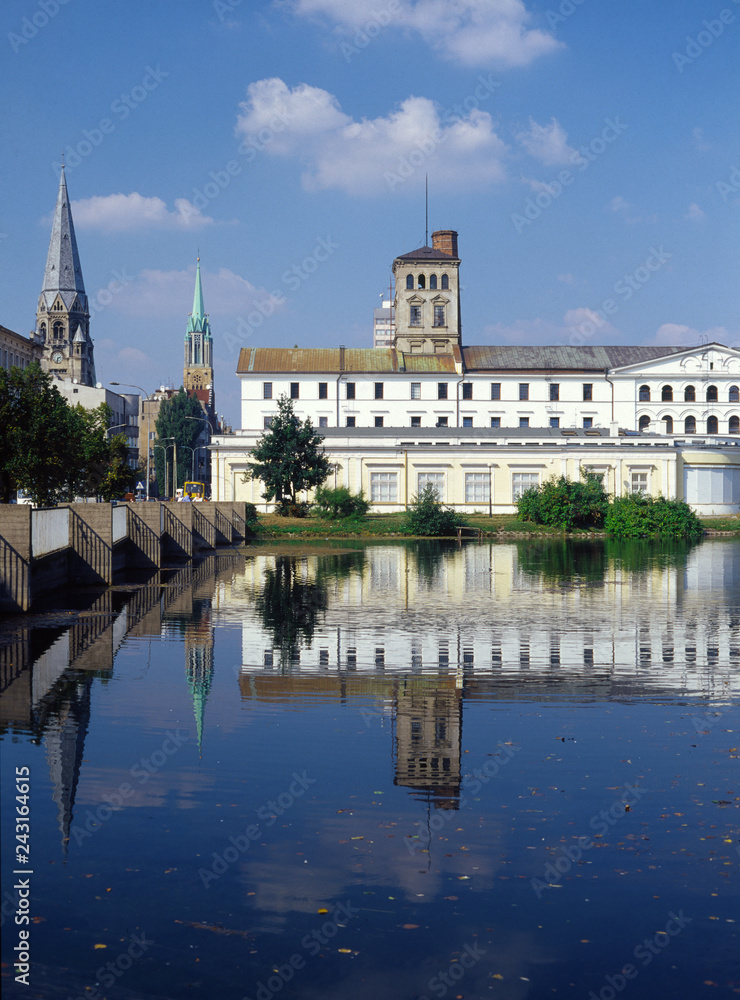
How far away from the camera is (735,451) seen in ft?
258

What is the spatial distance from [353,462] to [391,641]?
55816 millimetres

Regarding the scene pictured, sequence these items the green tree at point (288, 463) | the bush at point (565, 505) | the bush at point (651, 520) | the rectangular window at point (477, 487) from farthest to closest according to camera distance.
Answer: the rectangular window at point (477, 487)
the bush at point (565, 505)
the green tree at point (288, 463)
the bush at point (651, 520)

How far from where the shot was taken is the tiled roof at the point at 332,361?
98000 mm

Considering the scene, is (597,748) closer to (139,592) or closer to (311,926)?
(311,926)

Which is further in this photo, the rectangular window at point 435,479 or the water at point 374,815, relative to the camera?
the rectangular window at point 435,479

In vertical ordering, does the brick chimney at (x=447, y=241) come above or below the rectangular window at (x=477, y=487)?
above

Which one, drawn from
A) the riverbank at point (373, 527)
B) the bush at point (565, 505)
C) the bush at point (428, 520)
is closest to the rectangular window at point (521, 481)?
the bush at point (565, 505)

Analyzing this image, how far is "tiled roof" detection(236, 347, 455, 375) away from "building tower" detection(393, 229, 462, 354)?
2.75m

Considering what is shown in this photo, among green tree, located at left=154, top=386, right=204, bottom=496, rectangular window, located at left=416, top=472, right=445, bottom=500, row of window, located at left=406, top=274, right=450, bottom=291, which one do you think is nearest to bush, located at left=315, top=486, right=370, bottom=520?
rectangular window, located at left=416, top=472, right=445, bottom=500

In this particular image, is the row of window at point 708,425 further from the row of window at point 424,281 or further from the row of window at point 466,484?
the row of window at point 466,484

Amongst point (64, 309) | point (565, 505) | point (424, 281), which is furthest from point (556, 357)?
point (64, 309)

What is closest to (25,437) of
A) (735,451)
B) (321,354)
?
(735,451)

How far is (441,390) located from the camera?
9881cm

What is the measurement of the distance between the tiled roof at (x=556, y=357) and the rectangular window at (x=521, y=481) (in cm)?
2793
